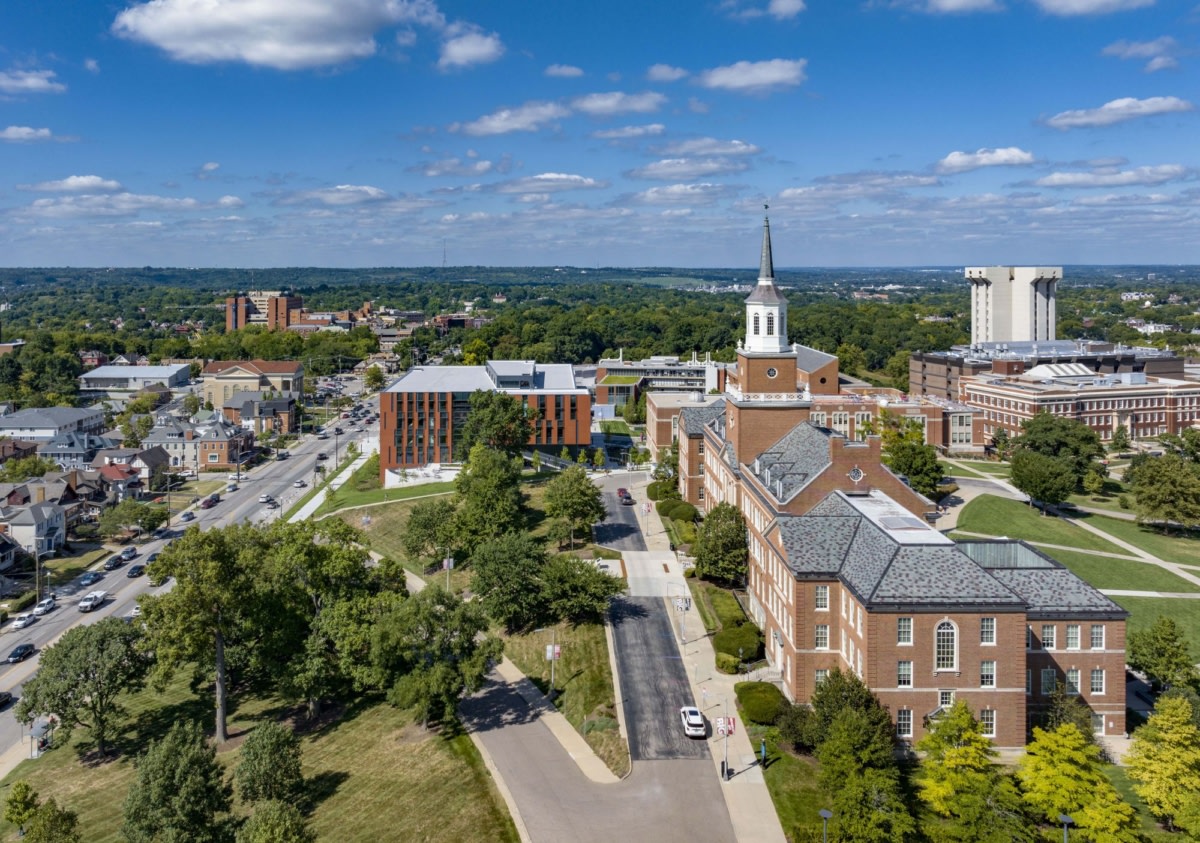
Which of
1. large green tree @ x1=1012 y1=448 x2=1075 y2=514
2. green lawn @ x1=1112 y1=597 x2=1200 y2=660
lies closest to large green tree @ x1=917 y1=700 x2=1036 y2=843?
green lawn @ x1=1112 y1=597 x2=1200 y2=660

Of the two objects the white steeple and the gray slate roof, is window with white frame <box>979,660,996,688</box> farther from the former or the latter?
the white steeple

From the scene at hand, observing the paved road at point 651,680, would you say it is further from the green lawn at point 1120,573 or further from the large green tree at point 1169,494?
the large green tree at point 1169,494

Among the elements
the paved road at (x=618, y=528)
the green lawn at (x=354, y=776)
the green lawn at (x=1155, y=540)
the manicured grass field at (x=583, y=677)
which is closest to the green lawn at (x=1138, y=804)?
the manicured grass field at (x=583, y=677)

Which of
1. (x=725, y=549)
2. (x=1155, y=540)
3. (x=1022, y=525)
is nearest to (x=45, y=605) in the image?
(x=725, y=549)

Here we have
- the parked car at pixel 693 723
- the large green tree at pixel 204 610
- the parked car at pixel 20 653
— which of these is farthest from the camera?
the parked car at pixel 20 653

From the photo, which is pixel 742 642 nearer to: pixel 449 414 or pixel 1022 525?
pixel 1022 525

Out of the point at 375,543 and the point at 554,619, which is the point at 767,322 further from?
the point at 375,543

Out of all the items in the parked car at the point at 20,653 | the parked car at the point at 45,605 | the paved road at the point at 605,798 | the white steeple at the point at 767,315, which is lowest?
the parked car at the point at 20,653

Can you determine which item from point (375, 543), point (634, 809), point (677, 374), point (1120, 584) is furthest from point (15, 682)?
point (677, 374)
